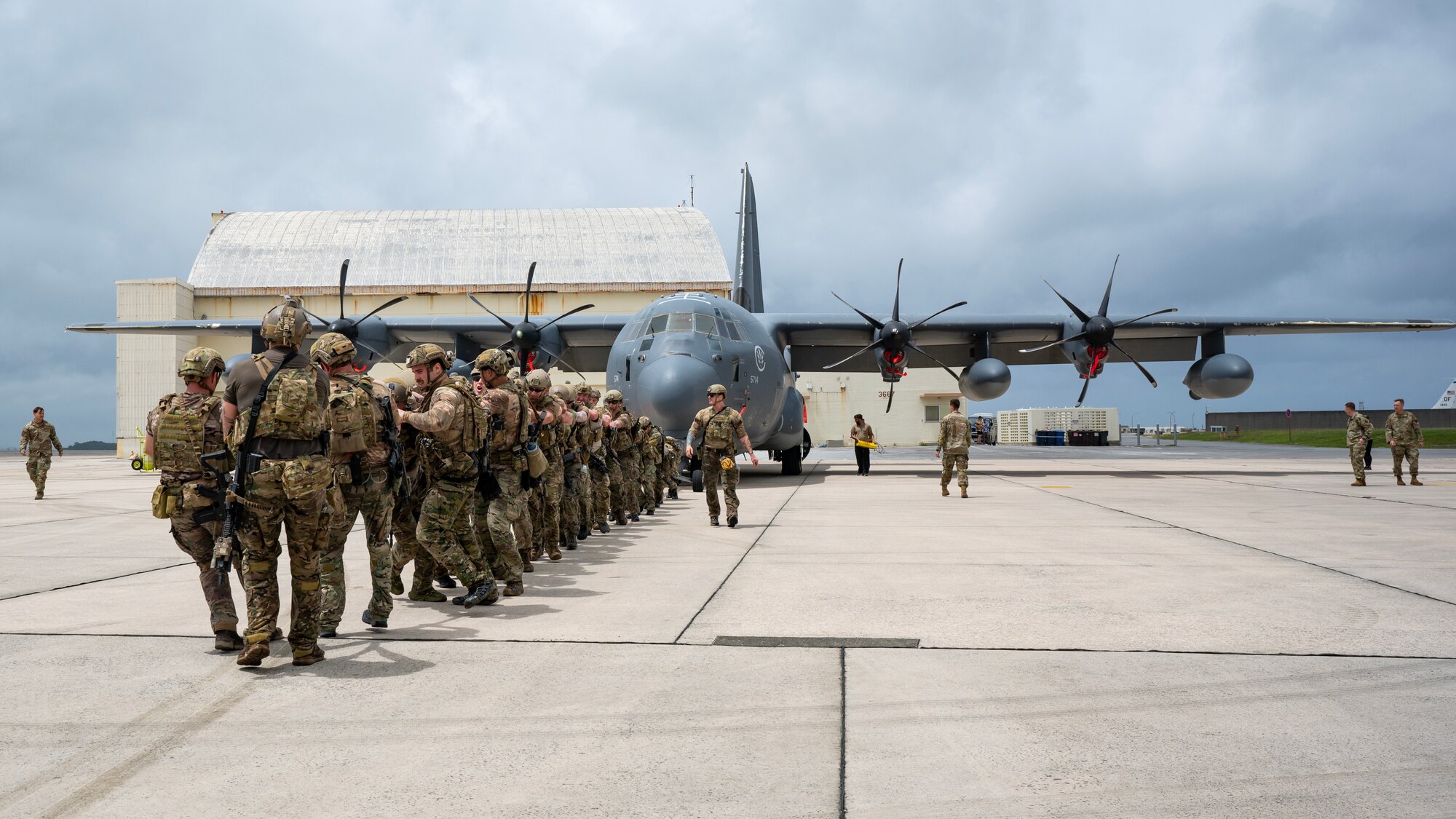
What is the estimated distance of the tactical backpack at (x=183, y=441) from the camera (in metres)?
5.22

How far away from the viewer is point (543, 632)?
529 centimetres

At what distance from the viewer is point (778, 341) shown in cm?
2045

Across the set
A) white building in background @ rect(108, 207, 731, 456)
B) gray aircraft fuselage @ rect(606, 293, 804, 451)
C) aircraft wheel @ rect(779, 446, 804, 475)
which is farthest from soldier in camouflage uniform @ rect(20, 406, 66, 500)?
white building in background @ rect(108, 207, 731, 456)

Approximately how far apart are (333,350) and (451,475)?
1292 millimetres

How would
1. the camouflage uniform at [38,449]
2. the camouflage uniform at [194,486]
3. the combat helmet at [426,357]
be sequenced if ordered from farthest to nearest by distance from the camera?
the camouflage uniform at [38,449] → the combat helmet at [426,357] → the camouflage uniform at [194,486]

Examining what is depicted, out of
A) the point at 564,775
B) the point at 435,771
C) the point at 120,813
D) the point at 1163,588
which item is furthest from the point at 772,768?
the point at 1163,588

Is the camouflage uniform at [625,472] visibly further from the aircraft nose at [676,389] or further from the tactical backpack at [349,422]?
the tactical backpack at [349,422]

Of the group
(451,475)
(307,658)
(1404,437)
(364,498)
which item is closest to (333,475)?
(364,498)

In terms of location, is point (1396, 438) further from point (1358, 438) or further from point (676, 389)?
point (676, 389)

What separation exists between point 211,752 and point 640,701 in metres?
1.63

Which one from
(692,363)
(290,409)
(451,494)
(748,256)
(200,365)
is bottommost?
(451,494)

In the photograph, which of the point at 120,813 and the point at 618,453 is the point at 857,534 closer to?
the point at 618,453

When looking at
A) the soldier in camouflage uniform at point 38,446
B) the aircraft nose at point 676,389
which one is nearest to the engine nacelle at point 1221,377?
the aircraft nose at point 676,389

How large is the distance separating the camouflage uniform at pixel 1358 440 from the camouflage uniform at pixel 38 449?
893 inches
